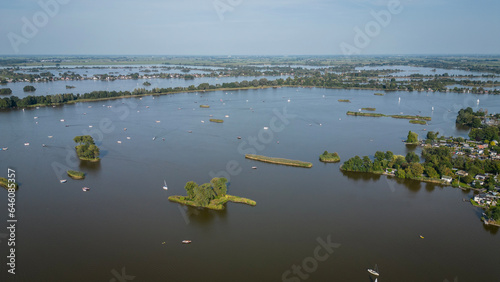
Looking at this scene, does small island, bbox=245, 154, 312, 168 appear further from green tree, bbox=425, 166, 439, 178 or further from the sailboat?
the sailboat

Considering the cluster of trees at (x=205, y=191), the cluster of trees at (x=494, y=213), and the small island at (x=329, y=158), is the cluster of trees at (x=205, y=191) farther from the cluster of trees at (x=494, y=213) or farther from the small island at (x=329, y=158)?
the cluster of trees at (x=494, y=213)

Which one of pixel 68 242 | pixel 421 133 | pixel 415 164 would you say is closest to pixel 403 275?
pixel 415 164

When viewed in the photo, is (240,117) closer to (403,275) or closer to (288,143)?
(288,143)

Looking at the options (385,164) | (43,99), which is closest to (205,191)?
(385,164)

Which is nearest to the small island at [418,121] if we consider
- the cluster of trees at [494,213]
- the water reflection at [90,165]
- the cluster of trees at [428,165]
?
the cluster of trees at [428,165]

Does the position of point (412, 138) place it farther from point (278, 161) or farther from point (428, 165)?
point (278, 161)

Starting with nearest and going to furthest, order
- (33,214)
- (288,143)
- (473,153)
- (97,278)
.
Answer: (97,278)
(33,214)
(473,153)
(288,143)

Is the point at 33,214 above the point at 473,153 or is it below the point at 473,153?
below
